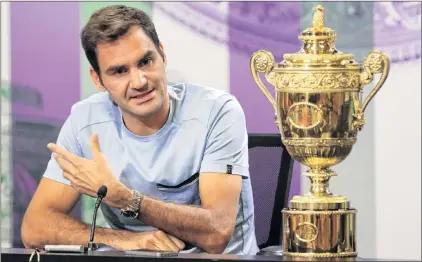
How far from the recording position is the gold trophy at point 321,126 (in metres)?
2.57

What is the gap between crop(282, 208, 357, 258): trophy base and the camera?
2.58 m

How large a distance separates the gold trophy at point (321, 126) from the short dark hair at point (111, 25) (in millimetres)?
772

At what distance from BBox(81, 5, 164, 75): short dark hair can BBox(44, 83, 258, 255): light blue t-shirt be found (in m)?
0.19

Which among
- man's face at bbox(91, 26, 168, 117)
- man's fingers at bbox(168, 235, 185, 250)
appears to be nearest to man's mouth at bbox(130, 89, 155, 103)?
man's face at bbox(91, 26, 168, 117)

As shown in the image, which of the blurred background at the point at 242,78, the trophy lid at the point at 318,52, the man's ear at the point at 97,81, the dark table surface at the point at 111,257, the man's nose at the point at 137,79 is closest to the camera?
the dark table surface at the point at 111,257

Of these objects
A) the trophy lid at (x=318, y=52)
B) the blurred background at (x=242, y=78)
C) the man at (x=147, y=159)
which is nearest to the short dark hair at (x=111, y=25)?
the man at (x=147, y=159)

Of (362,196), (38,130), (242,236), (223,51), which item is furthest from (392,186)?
(38,130)

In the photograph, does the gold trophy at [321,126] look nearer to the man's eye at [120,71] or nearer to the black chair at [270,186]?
the man's eye at [120,71]

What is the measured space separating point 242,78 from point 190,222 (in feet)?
4.16

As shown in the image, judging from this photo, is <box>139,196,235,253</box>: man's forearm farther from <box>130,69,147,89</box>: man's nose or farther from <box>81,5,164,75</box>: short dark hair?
<box>81,5,164,75</box>: short dark hair

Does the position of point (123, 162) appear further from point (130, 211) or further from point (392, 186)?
point (392, 186)

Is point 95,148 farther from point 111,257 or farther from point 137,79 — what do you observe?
point 111,257

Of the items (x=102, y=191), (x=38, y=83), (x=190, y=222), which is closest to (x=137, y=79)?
(x=190, y=222)

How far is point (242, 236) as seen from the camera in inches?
133
